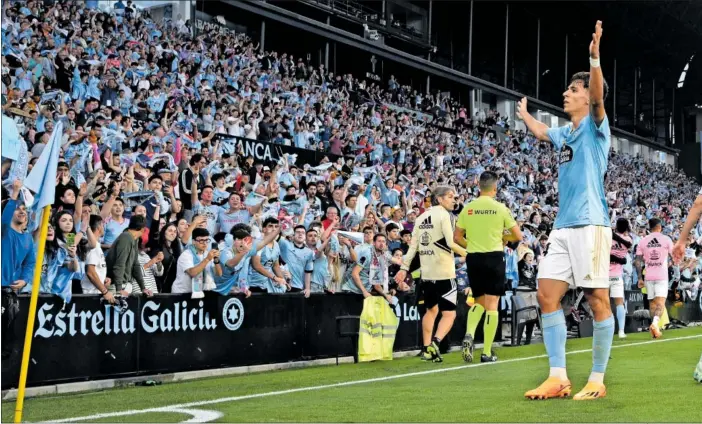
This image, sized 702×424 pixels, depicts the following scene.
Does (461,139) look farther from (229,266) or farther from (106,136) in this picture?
(229,266)

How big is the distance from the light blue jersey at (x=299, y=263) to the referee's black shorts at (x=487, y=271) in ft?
9.26

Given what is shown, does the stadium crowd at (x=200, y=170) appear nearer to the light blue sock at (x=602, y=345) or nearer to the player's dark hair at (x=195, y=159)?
the player's dark hair at (x=195, y=159)

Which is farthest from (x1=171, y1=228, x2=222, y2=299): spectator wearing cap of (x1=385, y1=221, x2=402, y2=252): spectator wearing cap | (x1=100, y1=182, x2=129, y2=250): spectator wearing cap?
(x1=385, y1=221, x2=402, y2=252): spectator wearing cap

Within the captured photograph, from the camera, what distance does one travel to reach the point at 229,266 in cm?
1123

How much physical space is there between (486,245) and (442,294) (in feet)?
3.71

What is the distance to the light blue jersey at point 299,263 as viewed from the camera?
12.5 m

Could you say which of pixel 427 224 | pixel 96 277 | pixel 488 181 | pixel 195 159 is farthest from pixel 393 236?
pixel 96 277

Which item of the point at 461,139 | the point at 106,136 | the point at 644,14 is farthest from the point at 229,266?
the point at 644,14

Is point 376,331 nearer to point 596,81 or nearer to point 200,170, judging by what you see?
point 200,170

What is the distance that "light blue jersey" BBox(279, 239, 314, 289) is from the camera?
41.1 ft

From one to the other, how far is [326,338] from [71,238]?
408 cm

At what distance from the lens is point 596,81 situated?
20.2 ft

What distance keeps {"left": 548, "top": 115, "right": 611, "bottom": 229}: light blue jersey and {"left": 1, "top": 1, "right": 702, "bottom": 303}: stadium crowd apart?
356cm

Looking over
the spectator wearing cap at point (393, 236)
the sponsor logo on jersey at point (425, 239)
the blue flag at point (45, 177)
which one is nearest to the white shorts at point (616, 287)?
the spectator wearing cap at point (393, 236)
